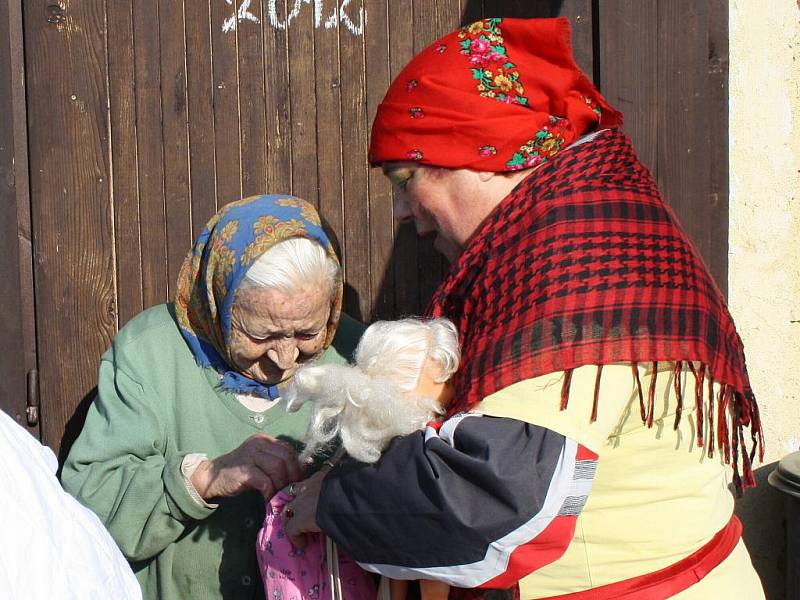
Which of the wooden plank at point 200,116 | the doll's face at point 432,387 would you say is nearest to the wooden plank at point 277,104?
the wooden plank at point 200,116

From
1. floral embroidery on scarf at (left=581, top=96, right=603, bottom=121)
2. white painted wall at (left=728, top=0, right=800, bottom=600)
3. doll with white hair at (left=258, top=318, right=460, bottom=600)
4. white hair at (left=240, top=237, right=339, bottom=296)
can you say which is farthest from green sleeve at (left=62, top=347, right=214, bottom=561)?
white painted wall at (left=728, top=0, right=800, bottom=600)

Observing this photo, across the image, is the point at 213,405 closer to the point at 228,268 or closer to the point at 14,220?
the point at 228,268

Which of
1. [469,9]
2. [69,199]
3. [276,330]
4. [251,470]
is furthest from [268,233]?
[469,9]

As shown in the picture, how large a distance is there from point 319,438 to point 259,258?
2.20 feet

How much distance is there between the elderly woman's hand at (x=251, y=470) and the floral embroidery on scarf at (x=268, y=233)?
0.45 m

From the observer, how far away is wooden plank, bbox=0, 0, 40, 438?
9.98ft

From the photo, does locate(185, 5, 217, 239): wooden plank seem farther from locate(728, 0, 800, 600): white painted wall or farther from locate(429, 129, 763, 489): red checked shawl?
locate(728, 0, 800, 600): white painted wall

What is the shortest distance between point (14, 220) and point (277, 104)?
0.95m

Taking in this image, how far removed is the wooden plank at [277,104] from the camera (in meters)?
3.11

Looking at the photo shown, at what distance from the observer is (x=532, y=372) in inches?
61.1

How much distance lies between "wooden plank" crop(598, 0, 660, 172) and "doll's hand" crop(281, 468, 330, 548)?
1.49m

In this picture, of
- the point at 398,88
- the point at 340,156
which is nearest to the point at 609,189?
the point at 398,88

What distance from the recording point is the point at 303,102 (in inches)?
124

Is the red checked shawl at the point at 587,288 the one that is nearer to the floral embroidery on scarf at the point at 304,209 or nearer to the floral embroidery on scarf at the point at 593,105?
the floral embroidery on scarf at the point at 593,105
